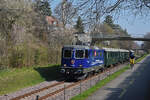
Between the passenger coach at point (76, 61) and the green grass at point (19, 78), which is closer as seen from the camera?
the green grass at point (19, 78)

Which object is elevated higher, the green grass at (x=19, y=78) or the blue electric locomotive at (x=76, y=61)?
the blue electric locomotive at (x=76, y=61)

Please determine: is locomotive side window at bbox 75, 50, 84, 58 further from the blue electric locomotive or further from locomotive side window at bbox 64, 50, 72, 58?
locomotive side window at bbox 64, 50, 72, 58

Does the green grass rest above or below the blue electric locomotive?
below

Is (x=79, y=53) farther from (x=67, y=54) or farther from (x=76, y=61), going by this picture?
(x=67, y=54)

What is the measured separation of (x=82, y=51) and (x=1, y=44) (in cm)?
667

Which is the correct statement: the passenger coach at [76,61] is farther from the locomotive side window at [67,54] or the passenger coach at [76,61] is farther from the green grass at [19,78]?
the green grass at [19,78]

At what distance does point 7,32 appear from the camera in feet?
66.3

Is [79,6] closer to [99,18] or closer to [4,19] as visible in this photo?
[99,18]

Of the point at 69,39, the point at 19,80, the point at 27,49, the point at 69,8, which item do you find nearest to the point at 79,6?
the point at 69,8

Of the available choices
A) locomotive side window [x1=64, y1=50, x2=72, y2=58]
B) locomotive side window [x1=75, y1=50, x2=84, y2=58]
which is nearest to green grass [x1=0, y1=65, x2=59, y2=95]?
locomotive side window [x1=64, y1=50, x2=72, y2=58]

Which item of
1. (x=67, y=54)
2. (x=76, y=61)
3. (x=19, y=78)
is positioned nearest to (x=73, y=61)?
(x=76, y=61)

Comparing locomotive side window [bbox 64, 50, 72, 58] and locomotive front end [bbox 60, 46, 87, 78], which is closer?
locomotive front end [bbox 60, 46, 87, 78]

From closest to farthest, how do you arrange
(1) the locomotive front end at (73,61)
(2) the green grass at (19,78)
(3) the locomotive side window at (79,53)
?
(2) the green grass at (19,78)
(1) the locomotive front end at (73,61)
(3) the locomotive side window at (79,53)

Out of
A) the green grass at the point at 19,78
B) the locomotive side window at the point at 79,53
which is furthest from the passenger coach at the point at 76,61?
the green grass at the point at 19,78
